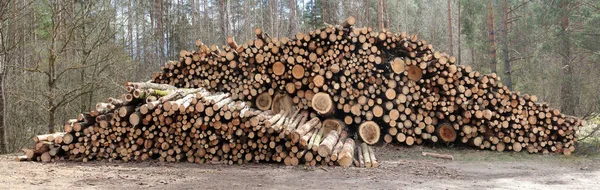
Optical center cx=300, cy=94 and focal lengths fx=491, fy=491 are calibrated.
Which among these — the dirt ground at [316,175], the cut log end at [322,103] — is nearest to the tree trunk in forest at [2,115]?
the dirt ground at [316,175]

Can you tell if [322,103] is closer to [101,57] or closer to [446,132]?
[446,132]

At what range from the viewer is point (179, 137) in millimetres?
7988

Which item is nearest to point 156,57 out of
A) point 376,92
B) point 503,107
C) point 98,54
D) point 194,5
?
point 194,5

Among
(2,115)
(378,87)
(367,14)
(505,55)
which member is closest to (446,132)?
(378,87)

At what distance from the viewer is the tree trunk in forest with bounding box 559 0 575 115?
48.5ft

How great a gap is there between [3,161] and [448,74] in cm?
791

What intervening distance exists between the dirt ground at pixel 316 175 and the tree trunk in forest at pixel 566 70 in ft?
22.7

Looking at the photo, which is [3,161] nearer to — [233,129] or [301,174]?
[233,129]

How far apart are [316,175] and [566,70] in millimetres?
12081

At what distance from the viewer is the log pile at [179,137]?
7.76 metres

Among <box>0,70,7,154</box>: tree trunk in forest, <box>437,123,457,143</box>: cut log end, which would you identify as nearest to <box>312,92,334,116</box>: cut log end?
<box>437,123,457,143</box>: cut log end

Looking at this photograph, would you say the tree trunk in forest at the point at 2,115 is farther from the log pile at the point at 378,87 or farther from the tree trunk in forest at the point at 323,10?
the tree trunk in forest at the point at 323,10

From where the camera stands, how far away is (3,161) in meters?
7.64

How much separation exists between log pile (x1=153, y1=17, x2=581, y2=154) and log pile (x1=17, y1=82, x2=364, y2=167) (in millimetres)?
1979
